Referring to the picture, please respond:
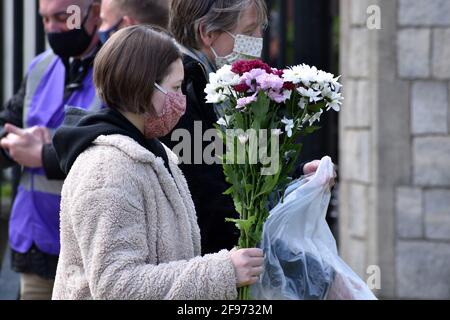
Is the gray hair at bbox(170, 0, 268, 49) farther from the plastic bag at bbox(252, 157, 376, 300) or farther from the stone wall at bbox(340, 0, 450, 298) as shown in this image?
the stone wall at bbox(340, 0, 450, 298)

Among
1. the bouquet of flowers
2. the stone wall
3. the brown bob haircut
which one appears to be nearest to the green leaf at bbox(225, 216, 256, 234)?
the bouquet of flowers

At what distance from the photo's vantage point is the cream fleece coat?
2398mm

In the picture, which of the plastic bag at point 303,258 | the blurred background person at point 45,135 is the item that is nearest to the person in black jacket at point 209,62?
the plastic bag at point 303,258

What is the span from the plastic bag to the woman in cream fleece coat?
0.11 meters

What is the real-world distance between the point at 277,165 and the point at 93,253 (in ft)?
1.54

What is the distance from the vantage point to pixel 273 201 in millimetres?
2729

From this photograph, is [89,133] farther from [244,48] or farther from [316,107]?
[244,48]

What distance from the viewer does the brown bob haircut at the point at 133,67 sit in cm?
253

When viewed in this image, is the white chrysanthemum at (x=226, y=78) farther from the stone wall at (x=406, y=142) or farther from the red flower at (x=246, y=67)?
the stone wall at (x=406, y=142)

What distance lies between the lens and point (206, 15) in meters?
3.15

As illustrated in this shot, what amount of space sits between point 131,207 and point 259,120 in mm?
351

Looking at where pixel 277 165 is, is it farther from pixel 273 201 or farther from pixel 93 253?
pixel 93 253

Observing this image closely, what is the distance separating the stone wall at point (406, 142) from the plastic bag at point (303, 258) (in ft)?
8.95

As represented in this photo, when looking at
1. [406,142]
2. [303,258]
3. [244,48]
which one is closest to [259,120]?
[303,258]
